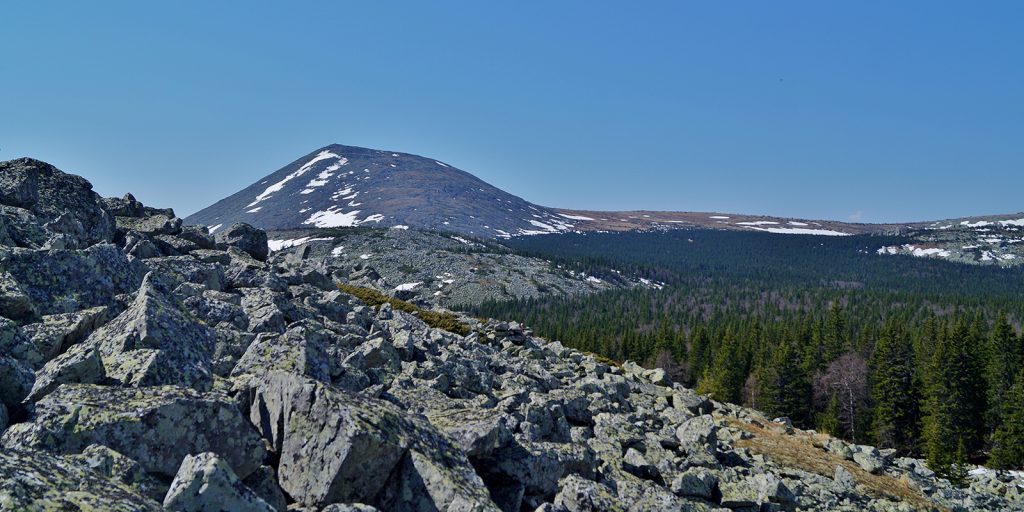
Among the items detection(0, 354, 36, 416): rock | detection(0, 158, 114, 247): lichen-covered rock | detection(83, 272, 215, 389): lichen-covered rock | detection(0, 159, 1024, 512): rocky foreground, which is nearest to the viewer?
detection(0, 159, 1024, 512): rocky foreground

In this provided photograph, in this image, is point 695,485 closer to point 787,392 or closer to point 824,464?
point 824,464

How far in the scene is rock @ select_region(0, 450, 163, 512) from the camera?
4.65m

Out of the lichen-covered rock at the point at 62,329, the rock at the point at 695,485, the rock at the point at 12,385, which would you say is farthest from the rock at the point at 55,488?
the rock at the point at 695,485

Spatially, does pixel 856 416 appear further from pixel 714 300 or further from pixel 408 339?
pixel 714 300

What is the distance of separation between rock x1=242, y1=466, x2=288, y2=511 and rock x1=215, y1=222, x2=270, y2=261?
33.6m

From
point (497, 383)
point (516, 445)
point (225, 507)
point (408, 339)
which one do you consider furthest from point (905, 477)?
point (225, 507)

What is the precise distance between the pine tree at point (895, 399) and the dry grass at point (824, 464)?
35556mm

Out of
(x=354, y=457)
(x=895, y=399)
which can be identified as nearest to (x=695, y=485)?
(x=354, y=457)

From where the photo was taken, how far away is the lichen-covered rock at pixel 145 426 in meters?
6.82

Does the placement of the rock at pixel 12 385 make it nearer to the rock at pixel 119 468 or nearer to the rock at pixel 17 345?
the rock at pixel 17 345

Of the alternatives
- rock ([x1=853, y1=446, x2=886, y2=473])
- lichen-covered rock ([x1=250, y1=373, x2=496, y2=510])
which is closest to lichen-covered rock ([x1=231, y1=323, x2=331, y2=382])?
lichen-covered rock ([x1=250, y1=373, x2=496, y2=510])

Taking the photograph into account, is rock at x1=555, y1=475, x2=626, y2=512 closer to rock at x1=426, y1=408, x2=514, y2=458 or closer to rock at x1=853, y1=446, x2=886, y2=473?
rock at x1=426, y1=408, x2=514, y2=458

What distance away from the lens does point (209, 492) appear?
5.80m

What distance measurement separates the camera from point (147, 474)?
6.79 m
